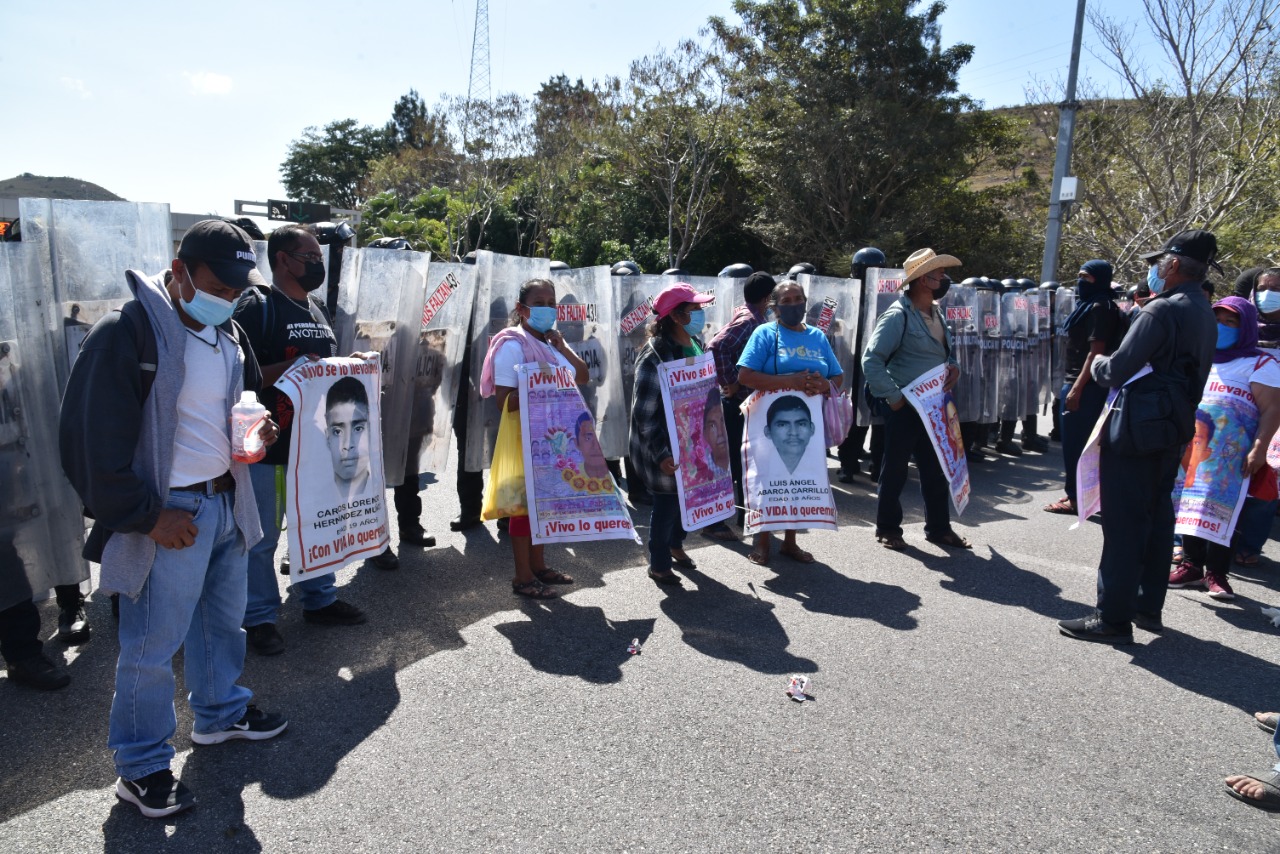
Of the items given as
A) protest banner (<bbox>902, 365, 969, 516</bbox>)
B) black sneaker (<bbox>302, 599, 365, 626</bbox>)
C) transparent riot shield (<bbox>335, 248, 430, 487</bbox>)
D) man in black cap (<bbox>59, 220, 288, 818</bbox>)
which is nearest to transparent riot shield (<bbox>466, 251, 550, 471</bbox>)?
transparent riot shield (<bbox>335, 248, 430, 487</bbox>)

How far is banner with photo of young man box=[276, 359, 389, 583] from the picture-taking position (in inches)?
156

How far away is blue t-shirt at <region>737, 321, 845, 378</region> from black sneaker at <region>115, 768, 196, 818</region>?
3888 millimetres

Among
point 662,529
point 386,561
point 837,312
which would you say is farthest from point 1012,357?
point 386,561

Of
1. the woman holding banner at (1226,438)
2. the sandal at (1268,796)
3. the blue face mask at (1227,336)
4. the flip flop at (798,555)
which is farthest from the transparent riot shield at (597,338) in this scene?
the sandal at (1268,796)

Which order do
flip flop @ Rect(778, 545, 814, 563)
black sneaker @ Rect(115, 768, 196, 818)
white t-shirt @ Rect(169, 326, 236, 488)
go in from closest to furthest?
black sneaker @ Rect(115, 768, 196, 818) → white t-shirt @ Rect(169, 326, 236, 488) → flip flop @ Rect(778, 545, 814, 563)

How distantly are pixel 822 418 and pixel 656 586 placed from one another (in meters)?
1.63

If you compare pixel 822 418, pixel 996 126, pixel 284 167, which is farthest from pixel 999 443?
pixel 284 167

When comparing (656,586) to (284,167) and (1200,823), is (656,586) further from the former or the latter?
(284,167)

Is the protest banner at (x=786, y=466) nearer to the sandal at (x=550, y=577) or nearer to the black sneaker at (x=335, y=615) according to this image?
the sandal at (x=550, y=577)

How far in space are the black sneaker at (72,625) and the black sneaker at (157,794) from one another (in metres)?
1.68

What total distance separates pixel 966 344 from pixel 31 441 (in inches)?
343

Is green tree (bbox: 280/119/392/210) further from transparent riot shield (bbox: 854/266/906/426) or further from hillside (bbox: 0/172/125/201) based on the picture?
transparent riot shield (bbox: 854/266/906/426)

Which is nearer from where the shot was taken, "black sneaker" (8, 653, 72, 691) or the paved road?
the paved road

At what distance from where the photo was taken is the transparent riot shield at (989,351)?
9719mm
